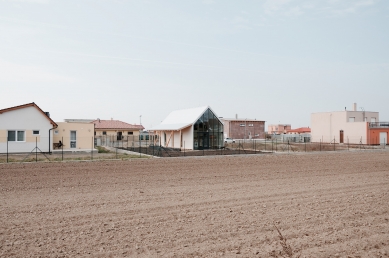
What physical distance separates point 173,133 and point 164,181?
23688mm

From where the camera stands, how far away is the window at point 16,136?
26109 mm

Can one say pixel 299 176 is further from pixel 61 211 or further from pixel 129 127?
pixel 129 127

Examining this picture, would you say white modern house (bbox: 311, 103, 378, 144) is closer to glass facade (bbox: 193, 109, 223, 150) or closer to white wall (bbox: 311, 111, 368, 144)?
white wall (bbox: 311, 111, 368, 144)

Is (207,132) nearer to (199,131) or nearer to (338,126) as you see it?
(199,131)

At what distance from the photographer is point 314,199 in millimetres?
10297

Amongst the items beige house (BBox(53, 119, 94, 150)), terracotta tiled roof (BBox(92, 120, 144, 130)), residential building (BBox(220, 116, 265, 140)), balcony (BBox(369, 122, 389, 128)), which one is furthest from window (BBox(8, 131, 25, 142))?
balcony (BBox(369, 122, 389, 128))

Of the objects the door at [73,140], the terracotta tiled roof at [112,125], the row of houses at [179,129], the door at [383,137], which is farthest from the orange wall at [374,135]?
the door at [73,140]

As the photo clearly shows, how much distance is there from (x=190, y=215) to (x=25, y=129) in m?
22.3

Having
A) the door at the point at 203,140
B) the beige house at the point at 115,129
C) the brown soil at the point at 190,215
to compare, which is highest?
the beige house at the point at 115,129

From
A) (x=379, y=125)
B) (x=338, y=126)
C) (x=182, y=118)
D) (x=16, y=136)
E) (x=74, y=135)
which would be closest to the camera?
(x=16, y=136)

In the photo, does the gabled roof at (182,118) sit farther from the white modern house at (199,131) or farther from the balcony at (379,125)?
the balcony at (379,125)

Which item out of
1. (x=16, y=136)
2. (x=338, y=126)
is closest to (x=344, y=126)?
(x=338, y=126)

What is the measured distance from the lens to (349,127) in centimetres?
4741

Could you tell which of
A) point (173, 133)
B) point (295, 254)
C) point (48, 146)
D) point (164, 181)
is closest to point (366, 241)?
point (295, 254)
